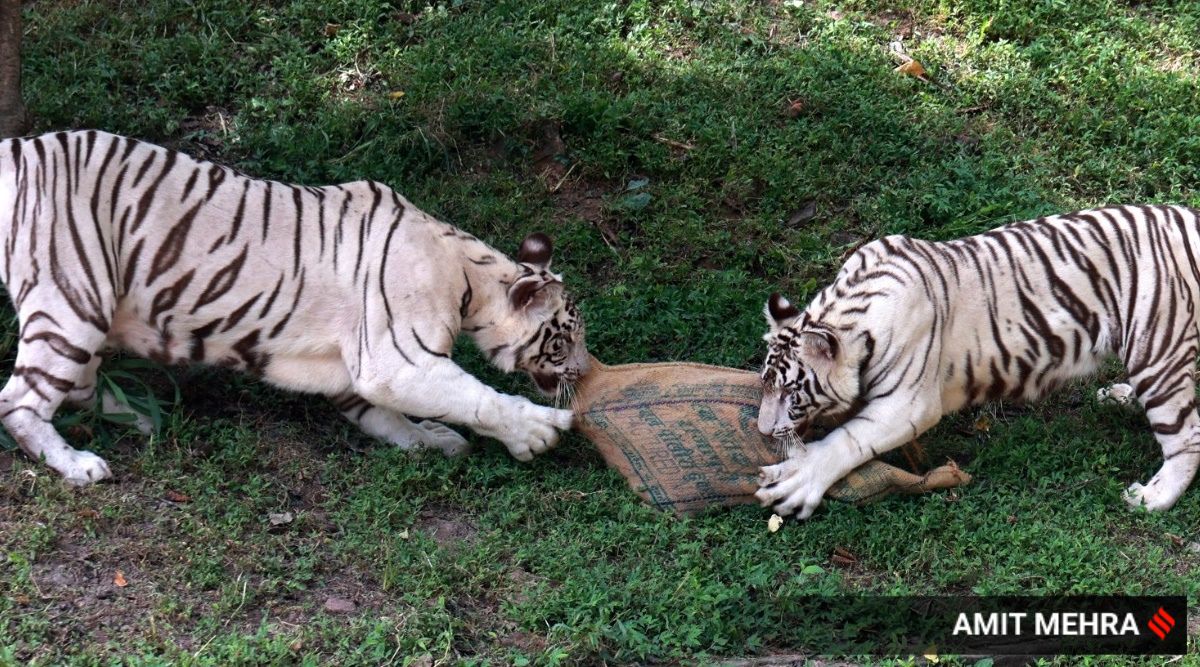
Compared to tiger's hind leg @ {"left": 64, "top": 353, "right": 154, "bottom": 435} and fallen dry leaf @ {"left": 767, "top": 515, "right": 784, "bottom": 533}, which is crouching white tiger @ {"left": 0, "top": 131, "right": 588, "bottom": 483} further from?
fallen dry leaf @ {"left": 767, "top": 515, "right": 784, "bottom": 533}

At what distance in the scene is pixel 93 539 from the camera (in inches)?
171

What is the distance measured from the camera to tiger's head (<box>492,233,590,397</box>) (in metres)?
5.12

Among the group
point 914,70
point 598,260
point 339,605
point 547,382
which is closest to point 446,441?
point 547,382

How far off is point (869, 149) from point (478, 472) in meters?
3.20

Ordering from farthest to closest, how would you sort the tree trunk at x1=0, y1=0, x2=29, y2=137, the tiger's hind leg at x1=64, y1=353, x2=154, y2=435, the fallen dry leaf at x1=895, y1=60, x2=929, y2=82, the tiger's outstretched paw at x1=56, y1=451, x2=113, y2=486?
the fallen dry leaf at x1=895, y1=60, x2=929, y2=82
the tree trunk at x1=0, y1=0, x2=29, y2=137
the tiger's hind leg at x1=64, y1=353, x2=154, y2=435
the tiger's outstretched paw at x1=56, y1=451, x2=113, y2=486

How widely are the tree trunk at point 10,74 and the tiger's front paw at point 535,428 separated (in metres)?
2.83

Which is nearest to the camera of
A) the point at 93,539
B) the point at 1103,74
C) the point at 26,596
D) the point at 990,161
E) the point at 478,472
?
the point at 26,596

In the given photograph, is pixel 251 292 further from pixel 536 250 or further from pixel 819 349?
pixel 819 349

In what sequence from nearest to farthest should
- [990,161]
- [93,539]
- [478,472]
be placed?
[93,539], [478,472], [990,161]

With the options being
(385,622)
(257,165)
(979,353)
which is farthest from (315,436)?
(979,353)

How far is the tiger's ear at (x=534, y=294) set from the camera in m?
5.08

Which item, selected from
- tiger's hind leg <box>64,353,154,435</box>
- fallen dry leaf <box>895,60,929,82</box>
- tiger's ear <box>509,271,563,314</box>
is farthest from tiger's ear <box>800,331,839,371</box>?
fallen dry leaf <box>895,60,929,82</box>

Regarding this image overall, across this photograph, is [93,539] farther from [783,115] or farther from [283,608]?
[783,115]

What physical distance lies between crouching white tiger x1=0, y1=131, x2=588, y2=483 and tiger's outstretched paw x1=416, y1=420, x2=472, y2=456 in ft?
0.05
